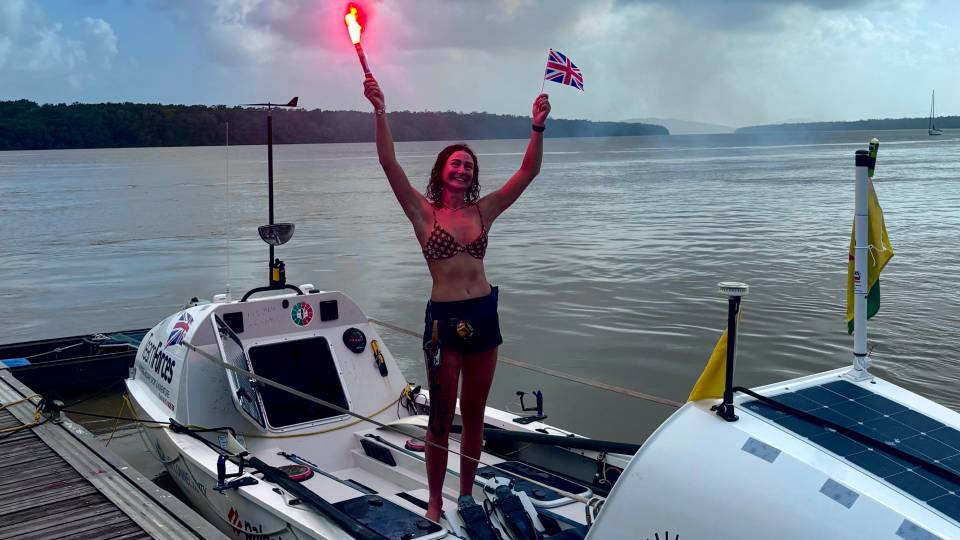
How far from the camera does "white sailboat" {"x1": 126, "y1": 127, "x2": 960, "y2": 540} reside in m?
3.20

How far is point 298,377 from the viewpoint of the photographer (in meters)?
7.53

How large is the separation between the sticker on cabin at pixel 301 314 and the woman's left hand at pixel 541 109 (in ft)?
11.3

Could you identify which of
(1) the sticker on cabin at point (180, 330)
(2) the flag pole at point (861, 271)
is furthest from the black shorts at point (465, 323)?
(1) the sticker on cabin at point (180, 330)

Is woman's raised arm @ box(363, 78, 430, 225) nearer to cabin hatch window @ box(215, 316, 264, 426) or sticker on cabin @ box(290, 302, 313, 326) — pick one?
cabin hatch window @ box(215, 316, 264, 426)

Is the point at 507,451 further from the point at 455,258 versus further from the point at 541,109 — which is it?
the point at 541,109

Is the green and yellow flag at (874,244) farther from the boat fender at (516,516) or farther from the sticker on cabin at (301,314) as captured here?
the sticker on cabin at (301,314)

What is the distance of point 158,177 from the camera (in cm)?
6719

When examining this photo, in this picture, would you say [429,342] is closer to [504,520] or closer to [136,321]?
[504,520]

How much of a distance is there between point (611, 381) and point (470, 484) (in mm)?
6700

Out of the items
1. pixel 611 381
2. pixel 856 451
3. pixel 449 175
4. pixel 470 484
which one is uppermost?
pixel 449 175

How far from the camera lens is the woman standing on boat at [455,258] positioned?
15.6 ft

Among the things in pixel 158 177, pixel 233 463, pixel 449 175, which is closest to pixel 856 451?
pixel 449 175

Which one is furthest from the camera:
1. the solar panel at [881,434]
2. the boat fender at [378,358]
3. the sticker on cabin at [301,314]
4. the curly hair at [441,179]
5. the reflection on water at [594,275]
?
the reflection on water at [594,275]

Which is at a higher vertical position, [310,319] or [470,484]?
[310,319]
